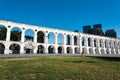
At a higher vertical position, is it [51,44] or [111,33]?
[111,33]

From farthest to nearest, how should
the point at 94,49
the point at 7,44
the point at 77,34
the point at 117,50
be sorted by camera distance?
the point at 117,50, the point at 94,49, the point at 77,34, the point at 7,44

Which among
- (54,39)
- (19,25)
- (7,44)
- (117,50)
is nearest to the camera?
(7,44)

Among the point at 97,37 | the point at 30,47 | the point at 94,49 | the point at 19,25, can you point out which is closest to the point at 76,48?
the point at 94,49

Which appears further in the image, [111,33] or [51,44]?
[111,33]

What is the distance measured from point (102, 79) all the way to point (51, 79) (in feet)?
10.2

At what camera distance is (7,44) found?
43.7 m

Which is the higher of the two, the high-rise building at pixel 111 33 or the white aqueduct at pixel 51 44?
the high-rise building at pixel 111 33

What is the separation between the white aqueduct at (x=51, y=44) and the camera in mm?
45531

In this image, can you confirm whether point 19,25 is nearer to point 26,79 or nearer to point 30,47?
point 30,47

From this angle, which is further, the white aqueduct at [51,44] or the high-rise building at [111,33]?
the high-rise building at [111,33]

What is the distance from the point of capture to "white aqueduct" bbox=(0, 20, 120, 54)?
1793 inches

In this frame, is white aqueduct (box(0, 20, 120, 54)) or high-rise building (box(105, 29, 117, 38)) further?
high-rise building (box(105, 29, 117, 38))

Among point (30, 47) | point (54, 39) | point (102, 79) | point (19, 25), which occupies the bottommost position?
point (102, 79)

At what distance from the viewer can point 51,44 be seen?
5431cm
